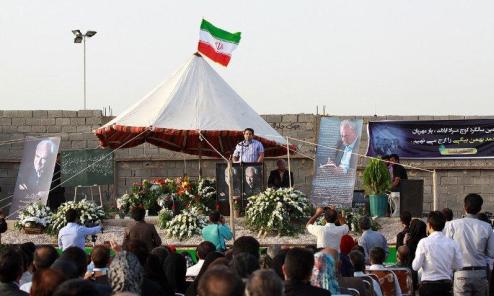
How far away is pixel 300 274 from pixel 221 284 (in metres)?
1.60

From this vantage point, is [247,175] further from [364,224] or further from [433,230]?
[433,230]

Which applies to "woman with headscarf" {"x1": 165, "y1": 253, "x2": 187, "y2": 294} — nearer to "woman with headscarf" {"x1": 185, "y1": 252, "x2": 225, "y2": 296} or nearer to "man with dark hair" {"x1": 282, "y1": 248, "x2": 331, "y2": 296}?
"woman with headscarf" {"x1": 185, "y1": 252, "x2": 225, "y2": 296}

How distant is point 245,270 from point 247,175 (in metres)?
10.3

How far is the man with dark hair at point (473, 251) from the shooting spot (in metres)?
9.90

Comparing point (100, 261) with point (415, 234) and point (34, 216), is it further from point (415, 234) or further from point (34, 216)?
point (34, 216)

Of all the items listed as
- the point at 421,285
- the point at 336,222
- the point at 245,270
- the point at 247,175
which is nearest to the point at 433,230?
the point at 421,285

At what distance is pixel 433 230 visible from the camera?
9695 mm

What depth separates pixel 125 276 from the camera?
241 inches

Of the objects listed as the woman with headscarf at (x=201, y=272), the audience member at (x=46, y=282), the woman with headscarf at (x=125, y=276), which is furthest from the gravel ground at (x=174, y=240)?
the audience member at (x=46, y=282)

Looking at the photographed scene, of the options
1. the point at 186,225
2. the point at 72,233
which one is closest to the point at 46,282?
the point at 72,233

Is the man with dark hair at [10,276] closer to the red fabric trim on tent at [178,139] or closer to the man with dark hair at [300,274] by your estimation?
the man with dark hair at [300,274]

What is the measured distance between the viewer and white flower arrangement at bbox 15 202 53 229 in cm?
1698

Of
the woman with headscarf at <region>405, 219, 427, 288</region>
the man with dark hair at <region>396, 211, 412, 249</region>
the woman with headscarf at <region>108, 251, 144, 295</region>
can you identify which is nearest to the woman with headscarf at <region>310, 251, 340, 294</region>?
the woman with headscarf at <region>108, 251, 144, 295</region>

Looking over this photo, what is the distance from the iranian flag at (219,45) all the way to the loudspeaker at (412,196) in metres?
5.04
